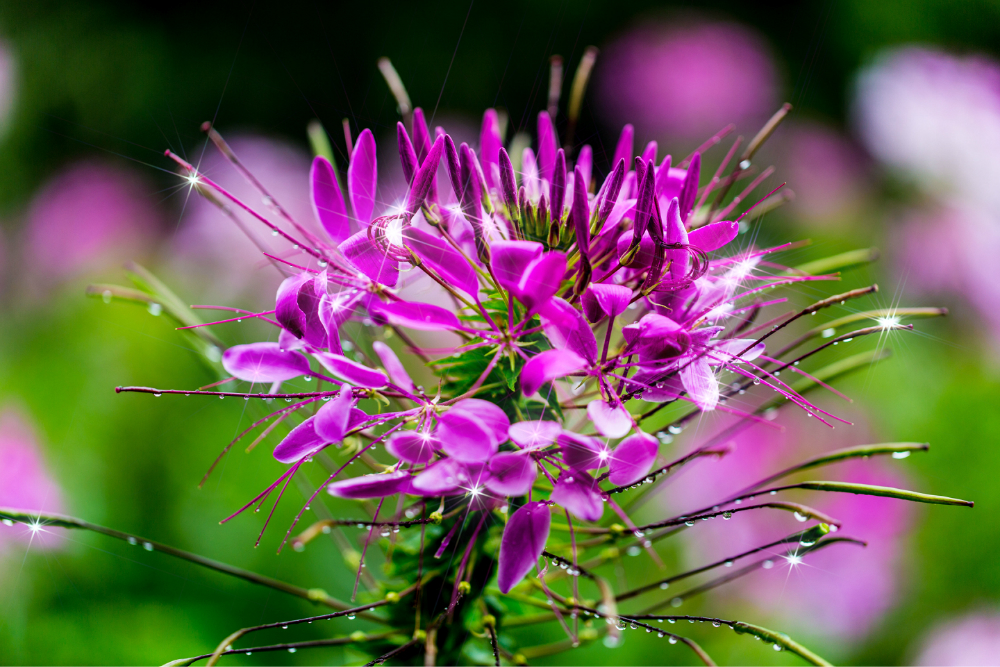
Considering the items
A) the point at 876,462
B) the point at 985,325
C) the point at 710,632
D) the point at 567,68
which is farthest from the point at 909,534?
the point at 567,68

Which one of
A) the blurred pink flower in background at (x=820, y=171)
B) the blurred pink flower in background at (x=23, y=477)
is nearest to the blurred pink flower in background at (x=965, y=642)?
the blurred pink flower in background at (x=820, y=171)

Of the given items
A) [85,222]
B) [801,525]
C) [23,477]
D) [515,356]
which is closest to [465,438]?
[515,356]

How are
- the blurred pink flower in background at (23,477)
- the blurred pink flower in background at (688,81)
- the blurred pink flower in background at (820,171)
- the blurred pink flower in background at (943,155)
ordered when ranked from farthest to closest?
1. the blurred pink flower in background at (688,81)
2. the blurred pink flower in background at (820,171)
3. the blurred pink flower in background at (943,155)
4. the blurred pink flower in background at (23,477)

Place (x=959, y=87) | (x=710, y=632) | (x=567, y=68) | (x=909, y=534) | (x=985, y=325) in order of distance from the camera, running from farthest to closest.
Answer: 1. (x=567, y=68)
2. (x=959, y=87)
3. (x=985, y=325)
4. (x=909, y=534)
5. (x=710, y=632)

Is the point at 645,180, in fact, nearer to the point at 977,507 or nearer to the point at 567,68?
the point at 977,507

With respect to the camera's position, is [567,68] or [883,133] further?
[567,68]

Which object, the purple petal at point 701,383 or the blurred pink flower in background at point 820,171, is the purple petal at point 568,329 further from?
the blurred pink flower in background at point 820,171

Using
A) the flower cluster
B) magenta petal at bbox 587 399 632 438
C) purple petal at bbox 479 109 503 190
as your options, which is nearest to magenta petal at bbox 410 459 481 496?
the flower cluster
